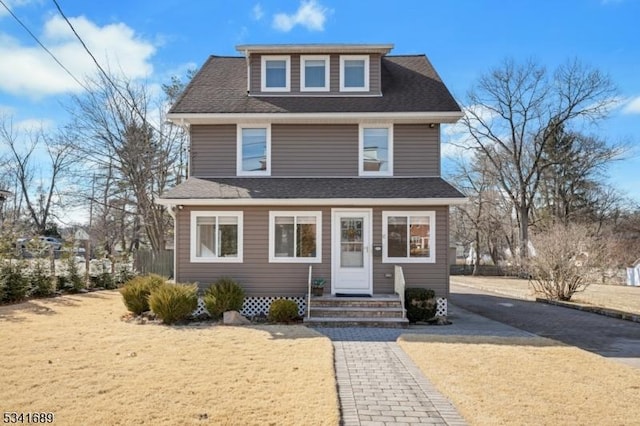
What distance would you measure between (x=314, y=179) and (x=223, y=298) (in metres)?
4.33

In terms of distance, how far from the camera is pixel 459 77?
31.5 metres

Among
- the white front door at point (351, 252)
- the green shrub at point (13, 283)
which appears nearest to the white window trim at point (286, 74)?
the white front door at point (351, 252)

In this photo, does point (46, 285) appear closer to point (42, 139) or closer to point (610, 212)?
point (42, 139)

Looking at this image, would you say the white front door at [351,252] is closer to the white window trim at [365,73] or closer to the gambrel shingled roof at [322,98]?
the gambrel shingled roof at [322,98]

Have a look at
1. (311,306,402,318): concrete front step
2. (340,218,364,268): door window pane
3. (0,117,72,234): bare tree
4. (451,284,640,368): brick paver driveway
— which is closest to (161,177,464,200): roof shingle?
(340,218,364,268): door window pane

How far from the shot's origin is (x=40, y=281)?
48.1 feet

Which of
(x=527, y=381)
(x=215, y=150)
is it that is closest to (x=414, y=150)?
(x=215, y=150)

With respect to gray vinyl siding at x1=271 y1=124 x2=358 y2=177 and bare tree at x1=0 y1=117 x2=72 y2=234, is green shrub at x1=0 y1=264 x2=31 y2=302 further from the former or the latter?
bare tree at x1=0 y1=117 x2=72 y2=234

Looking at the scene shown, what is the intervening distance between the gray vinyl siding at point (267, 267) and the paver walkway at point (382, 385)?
7.56 ft

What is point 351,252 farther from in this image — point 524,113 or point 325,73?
point 524,113

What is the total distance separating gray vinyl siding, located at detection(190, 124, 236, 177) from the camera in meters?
12.7

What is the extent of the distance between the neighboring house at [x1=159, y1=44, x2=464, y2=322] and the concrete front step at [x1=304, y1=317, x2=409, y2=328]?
1.27 meters

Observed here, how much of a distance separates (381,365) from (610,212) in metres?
38.0

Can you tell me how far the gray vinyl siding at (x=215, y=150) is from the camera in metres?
12.7
